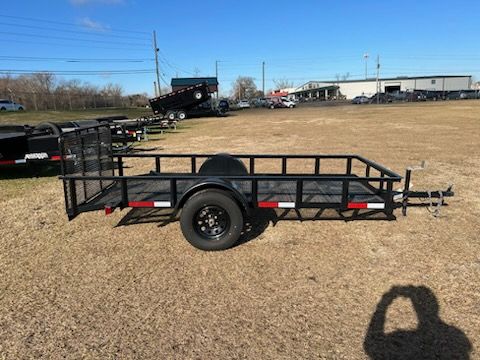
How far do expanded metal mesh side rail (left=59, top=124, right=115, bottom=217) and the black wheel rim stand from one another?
1.17 meters

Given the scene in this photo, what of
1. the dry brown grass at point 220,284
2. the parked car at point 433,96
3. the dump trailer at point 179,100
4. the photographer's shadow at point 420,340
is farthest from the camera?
the parked car at point 433,96

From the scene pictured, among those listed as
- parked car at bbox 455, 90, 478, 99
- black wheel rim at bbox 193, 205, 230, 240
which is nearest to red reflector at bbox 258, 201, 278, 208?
black wheel rim at bbox 193, 205, 230, 240

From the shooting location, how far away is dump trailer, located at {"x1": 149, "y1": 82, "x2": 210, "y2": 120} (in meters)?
29.3

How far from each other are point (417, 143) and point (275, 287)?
11.8 meters

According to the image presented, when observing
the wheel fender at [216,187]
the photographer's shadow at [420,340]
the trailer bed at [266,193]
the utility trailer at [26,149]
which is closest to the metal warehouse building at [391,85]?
the utility trailer at [26,149]

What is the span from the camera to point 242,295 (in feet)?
11.6

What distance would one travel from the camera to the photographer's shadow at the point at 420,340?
9.03ft

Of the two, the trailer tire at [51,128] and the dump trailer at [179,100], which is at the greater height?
the dump trailer at [179,100]

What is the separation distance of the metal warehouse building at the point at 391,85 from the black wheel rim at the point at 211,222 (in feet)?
326

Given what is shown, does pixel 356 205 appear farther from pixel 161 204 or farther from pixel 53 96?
pixel 53 96

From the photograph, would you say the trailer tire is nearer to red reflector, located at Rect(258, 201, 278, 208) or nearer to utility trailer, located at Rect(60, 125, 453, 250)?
utility trailer, located at Rect(60, 125, 453, 250)

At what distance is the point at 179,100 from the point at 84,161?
2558 cm

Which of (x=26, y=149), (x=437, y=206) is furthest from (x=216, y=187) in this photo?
(x=26, y=149)

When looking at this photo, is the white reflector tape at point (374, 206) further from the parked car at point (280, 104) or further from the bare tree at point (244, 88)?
the bare tree at point (244, 88)
